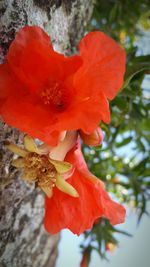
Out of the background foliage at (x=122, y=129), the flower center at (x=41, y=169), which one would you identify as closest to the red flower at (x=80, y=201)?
the flower center at (x=41, y=169)

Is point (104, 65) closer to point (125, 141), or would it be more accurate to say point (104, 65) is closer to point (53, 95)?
point (53, 95)

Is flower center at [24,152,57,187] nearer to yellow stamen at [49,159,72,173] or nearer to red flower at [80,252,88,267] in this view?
yellow stamen at [49,159,72,173]

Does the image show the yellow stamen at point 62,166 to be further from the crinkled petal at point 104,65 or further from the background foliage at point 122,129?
the background foliage at point 122,129

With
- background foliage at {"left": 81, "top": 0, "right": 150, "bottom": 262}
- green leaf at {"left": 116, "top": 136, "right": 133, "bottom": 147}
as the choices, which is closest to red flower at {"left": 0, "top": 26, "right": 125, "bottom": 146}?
background foliage at {"left": 81, "top": 0, "right": 150, "bottom": 262}

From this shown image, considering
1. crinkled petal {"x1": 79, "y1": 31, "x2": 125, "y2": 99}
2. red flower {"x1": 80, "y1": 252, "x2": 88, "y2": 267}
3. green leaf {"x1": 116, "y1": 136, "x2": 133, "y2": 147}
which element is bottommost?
red flower {"x1": 80, "y1": 252, "x2": 88, "y2": 267}

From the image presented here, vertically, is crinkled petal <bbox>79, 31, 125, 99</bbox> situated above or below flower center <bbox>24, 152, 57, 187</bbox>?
above

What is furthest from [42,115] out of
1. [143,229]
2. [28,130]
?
[143,229]
